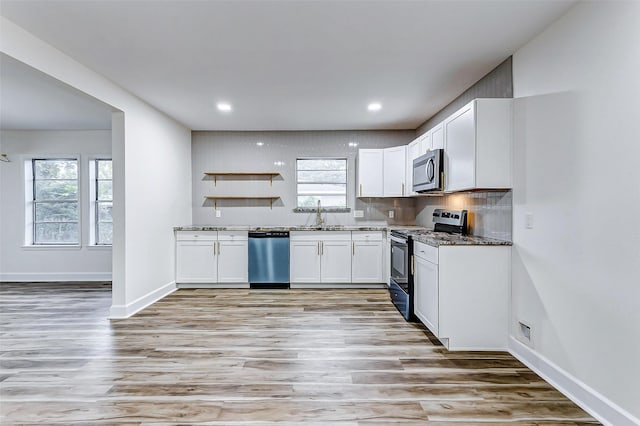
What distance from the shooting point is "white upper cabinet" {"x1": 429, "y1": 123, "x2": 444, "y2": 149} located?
3286 millimetres

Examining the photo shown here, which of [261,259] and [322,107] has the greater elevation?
[322,107]

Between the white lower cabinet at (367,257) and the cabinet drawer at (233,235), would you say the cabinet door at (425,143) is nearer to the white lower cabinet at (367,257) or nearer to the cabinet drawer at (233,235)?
the white lower cabinet at (367,257)

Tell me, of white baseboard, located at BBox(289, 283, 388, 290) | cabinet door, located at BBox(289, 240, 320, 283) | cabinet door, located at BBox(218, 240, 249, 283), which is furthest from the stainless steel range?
cabinet door, located at BBox(218, 240, 249, 283)

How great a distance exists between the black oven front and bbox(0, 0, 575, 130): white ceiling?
64.6 inches

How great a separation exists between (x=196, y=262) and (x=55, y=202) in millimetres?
2803

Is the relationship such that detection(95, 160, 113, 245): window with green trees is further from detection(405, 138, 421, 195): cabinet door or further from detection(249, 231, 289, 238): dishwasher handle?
detection(405, 138, 421, 195): cabinet door

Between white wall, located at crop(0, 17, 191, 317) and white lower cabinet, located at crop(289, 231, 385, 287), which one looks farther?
white lower cabinet, located at crop(289, 231, 385, 287)

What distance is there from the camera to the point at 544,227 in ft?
7.38

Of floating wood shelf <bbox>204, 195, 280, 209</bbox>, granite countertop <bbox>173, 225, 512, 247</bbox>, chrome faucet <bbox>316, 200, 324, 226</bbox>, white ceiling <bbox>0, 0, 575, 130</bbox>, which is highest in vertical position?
white ceiling <bbox>0, 0, 575, 130</bbox>

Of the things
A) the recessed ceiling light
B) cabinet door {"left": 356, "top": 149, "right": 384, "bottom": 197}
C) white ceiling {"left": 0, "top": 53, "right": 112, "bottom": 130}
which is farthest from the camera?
cabinet door {"left": 356, "top": 149, "right": 384, "bottom": 197}

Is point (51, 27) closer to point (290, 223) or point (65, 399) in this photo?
point (65, 399)

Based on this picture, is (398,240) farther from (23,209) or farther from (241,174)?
(23,209)

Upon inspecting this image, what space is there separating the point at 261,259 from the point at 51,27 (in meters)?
3.30

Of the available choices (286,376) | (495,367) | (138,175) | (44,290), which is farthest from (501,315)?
(44,290)
